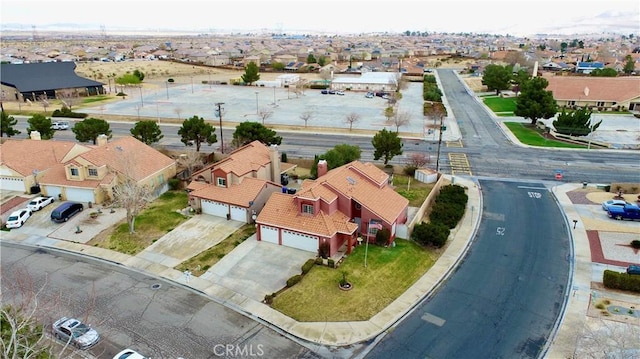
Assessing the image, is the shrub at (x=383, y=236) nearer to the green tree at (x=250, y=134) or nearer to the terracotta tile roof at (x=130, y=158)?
the green tree at (x=250, y=134)

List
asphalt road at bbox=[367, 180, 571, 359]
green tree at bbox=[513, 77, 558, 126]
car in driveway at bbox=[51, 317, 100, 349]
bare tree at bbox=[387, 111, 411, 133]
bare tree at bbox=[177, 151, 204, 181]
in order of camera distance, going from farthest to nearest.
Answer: green tree at bbox=[513, 77, 558, 126] → bare tree at bbox=[387, 111, 411, 133] → bare tree at bbox=[177, 151, 204, 181] → asphalt road at bbox=[367, 180, 571, 359] → car in driveway at bbox=[51, 317, 100, 349]

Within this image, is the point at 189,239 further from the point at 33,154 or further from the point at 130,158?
the point at 33,154

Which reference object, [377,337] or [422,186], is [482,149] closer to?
[422,186]

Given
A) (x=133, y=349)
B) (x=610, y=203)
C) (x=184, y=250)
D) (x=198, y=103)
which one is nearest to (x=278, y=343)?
(x=133, y=349)

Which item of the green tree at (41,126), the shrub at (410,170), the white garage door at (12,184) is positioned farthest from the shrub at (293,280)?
the green tree at (41,126)

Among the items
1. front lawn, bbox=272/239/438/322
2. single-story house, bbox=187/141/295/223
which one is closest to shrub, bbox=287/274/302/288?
front lawn, bbox=272/239/438/322

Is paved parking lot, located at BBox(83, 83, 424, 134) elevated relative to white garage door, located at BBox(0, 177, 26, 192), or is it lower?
elevated

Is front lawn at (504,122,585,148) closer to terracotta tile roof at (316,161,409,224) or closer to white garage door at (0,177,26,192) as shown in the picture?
terracotta tile roof at (316,161,409,224)

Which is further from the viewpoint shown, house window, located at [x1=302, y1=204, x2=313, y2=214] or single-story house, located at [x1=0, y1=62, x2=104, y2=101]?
single-story house, located at [x1=0, y1=62, x2=104, y2=101]
